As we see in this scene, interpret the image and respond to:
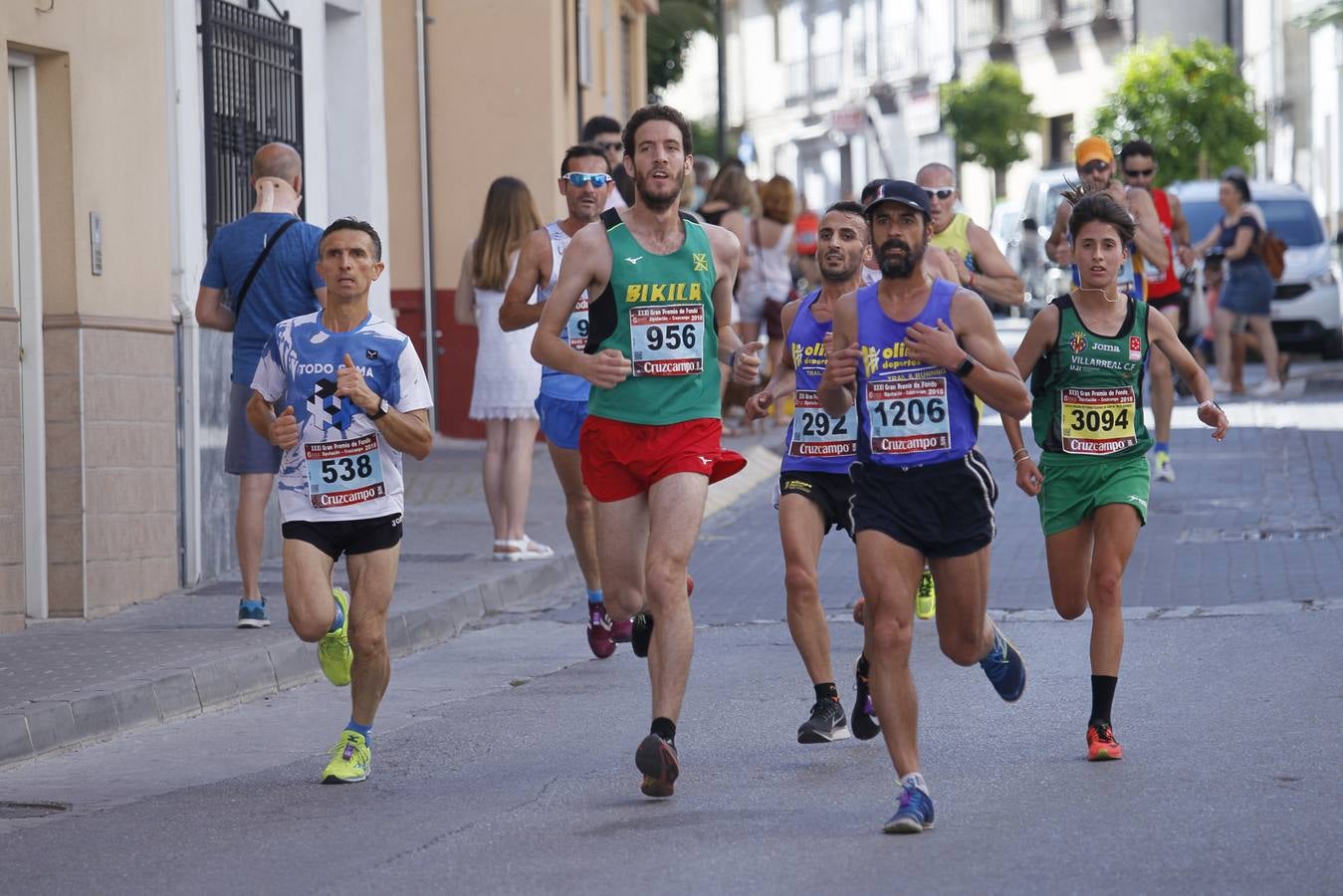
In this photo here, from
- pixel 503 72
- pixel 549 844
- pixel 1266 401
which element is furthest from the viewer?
pixel 1266 401

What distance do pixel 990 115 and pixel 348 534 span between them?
4783 centimetres

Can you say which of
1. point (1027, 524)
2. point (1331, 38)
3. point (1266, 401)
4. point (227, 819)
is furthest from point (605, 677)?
point (1331, 38)

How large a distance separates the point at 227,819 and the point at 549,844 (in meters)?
1.13

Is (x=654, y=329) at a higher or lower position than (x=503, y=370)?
higher

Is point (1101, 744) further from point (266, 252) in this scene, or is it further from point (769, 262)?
point (769, 262)

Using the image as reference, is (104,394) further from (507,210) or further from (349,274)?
(349,274)

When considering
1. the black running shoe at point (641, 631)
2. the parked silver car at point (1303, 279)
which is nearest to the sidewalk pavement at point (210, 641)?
the black running shoe at point (641, 631)

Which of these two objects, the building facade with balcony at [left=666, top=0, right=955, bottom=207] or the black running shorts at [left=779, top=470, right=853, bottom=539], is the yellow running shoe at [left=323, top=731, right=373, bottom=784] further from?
the building facade with balcony at [left=666, top=0, right=955, bottom=207]

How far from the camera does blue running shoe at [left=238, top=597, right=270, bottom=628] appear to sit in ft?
34.9

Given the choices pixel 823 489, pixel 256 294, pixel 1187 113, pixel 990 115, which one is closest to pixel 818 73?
pixel 990 115

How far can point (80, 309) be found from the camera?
1137 centimetres

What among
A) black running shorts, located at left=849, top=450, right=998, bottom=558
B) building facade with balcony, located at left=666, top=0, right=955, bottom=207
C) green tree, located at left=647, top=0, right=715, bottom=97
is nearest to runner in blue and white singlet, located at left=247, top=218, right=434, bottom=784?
black running shorts, located at left=849, top=450, right=998, bottom=558

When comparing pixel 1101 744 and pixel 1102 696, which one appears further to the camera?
pixel 1102 696

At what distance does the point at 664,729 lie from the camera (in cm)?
714
